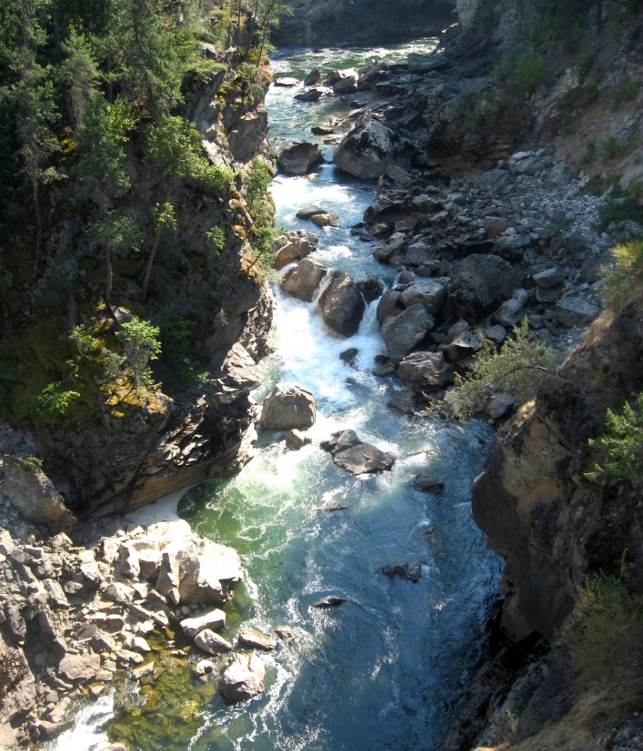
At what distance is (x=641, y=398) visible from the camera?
55.4 feet

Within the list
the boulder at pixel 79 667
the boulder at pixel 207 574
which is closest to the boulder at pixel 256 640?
the boulder at pixel 207 574

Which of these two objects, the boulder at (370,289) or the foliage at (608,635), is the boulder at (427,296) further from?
the foliage at (608,635)

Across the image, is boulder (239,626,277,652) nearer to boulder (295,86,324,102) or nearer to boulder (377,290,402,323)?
boulder (377,290,402,323)

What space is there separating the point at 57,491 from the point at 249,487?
7.62 m

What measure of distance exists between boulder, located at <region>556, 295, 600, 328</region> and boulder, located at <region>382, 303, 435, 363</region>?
Result: 19.9 ft

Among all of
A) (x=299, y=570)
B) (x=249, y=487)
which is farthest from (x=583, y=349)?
(x=249, y=487)

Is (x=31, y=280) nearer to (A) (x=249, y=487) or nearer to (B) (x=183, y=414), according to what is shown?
(B) (x=183, y=414)

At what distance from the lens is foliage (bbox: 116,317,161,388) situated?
26.4 metres

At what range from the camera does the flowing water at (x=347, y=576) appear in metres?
21.9

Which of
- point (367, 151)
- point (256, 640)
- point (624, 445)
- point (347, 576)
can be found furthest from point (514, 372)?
Result: point (367, 151)

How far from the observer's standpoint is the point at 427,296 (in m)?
38.0

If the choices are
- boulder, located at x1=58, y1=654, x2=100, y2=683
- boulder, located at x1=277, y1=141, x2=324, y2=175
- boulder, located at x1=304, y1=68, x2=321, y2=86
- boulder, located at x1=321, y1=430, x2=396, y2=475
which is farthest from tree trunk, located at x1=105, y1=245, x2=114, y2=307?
boulder, located at x1=304, y1=68, x2=321, y2=86

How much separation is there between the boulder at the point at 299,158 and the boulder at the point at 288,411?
2571 centimetres

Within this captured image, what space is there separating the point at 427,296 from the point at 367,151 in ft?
63.8
